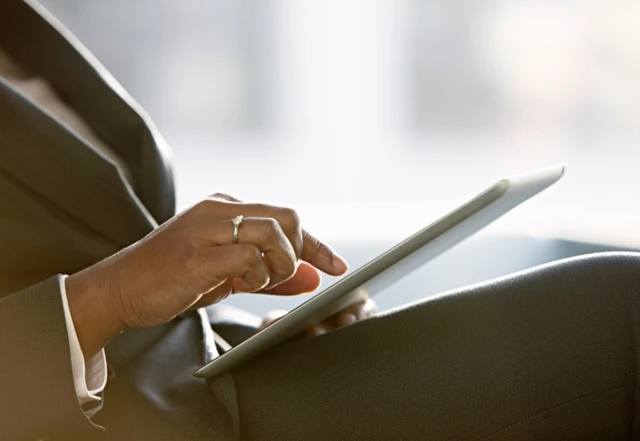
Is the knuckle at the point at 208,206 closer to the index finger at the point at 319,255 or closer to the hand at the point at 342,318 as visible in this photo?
the index finger at the point at 319,255

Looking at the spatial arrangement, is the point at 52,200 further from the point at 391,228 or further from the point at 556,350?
the point at 391,228

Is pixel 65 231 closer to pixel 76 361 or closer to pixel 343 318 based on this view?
pixel 76 361

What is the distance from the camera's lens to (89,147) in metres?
0.93

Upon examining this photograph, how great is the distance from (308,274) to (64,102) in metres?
0.43

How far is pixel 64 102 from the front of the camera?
1.09 meters

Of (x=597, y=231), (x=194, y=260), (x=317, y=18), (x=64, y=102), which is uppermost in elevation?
(x=317, y=18)

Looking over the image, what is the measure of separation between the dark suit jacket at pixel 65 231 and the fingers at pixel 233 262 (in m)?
0.14

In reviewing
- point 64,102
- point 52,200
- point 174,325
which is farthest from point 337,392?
point 64,102

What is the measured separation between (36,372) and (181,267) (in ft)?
0.52

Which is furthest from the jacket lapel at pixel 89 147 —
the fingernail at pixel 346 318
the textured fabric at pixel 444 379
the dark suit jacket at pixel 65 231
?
the fingernail at pixel 346 318

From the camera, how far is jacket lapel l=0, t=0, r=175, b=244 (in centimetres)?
92

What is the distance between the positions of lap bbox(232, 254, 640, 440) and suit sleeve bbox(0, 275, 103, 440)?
17cm

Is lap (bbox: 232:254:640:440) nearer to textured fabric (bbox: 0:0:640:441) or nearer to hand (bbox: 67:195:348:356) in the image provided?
textured fabric (bbox: 0:0:640:441)

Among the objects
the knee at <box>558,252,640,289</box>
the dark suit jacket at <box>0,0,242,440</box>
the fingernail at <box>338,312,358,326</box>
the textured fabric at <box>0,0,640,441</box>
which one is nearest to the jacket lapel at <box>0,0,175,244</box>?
the dark suit jacket at <box>0,0,242,440</box>
